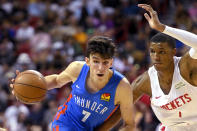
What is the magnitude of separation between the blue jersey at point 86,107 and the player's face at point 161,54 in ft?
1.37

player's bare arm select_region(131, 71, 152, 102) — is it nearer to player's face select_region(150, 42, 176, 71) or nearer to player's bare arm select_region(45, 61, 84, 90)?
player's face select_region(150, 42, 176, 71)

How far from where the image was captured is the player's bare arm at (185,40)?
4.46 meters

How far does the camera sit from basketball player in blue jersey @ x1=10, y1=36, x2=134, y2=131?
15.4ft

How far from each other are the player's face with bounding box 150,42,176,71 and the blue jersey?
418mm

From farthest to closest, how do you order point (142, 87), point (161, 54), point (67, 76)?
point (142, 87)
point (67, 76)
point (161, 54)

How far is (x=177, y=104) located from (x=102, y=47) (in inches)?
41.3

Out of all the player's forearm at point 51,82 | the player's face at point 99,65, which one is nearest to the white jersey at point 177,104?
the player's face at point 99,65

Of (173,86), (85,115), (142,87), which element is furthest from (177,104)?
(85,115)

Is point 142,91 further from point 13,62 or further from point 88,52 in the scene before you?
point 13,62

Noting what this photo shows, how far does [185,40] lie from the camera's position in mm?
4520

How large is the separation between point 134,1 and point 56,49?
3038 millimetres

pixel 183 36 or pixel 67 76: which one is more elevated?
pixel 183 36

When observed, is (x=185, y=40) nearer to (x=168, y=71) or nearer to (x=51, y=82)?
(x=168, y=71)

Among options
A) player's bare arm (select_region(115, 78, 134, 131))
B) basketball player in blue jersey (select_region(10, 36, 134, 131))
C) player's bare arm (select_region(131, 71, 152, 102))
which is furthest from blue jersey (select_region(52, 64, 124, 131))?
player's bare arm (select_region(131, 71, 152, 102))
